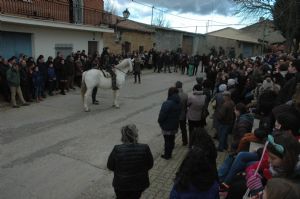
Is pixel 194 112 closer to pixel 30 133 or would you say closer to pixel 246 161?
pixel 246 161

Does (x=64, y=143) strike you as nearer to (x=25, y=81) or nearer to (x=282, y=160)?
(x=25, y=81)

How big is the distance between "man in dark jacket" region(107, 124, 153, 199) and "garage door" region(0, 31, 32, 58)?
41.8ft

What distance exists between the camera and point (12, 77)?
1145cm

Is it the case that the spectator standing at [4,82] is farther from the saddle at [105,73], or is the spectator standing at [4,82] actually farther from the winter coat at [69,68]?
the saddle at [105,73]

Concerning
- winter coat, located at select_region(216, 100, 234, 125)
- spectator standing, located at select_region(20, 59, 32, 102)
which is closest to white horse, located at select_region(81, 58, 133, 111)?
spectator standing, located at select_region(20, 59, 32, 102)

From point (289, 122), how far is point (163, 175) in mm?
3103

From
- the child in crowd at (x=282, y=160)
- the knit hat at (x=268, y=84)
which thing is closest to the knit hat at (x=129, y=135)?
the child in crowd at (x=282, y=160)

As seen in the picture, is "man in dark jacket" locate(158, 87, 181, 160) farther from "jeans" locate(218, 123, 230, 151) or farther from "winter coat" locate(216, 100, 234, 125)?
"jeans" locate(218, 123, 230, 151)

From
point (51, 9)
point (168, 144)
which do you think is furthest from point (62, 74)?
point (168, 144)

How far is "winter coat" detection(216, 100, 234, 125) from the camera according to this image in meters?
7.58

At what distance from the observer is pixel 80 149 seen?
7.83m

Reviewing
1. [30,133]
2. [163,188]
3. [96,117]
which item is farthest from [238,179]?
[96,117]

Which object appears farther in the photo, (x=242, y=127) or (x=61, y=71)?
(x=61, y=71)

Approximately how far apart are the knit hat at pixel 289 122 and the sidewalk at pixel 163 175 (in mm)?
2484
